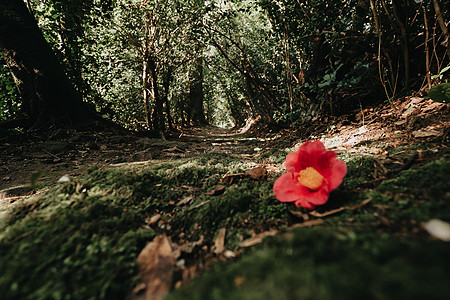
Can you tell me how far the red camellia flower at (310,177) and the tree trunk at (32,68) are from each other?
5.06 metres

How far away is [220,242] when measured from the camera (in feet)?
3.60

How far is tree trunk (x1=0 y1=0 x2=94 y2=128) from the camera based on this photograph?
3.92 metres

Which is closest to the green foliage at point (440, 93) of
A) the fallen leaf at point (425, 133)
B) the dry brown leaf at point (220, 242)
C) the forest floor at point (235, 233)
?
the forest floor at point (235, 233)

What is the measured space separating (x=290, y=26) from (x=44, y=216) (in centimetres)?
555

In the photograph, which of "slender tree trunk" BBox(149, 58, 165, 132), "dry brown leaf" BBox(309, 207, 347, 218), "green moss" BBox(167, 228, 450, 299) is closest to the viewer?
"green moss" BBox(167, 228, 450, 299)

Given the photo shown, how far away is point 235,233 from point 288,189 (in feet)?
1.50

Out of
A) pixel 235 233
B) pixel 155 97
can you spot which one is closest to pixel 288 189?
pixel 235 233

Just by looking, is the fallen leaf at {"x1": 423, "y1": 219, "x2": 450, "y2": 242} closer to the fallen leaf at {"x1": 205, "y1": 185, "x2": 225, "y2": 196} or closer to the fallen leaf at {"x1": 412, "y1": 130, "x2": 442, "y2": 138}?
the fallen leaf at {"x1": 205, "y1": 185, "x2": 225, "y2": 196}

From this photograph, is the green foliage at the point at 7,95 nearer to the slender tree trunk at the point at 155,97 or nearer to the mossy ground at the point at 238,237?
the slender tree trunk at the point at 155,97

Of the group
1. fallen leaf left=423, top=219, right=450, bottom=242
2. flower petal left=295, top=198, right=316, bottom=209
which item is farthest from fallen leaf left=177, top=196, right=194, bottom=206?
fallen leaf left=423, top=219, right=450, bottom=242

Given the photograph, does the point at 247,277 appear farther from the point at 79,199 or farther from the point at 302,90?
the point at 302,90

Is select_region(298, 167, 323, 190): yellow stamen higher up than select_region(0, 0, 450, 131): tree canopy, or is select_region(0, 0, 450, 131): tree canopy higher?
select_region(0, 0, 450, 131): tree canopy

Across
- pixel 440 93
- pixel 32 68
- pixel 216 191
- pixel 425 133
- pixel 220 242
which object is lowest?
pixel 220 242

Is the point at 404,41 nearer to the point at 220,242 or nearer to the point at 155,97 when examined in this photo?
the point at 220,242
